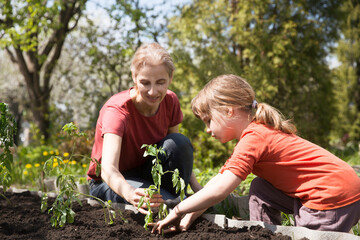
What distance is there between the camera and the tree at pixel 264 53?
5340mm

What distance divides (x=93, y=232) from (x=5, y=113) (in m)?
0.83

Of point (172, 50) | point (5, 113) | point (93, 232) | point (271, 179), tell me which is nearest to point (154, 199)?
point (93, 232)

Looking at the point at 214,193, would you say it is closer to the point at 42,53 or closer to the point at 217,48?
the point at 217,48

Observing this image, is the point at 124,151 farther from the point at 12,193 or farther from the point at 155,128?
the point at 12,193

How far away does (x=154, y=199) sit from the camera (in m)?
1.89

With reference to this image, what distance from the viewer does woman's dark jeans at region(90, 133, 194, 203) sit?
2441 mm

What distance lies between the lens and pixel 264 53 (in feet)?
18.5

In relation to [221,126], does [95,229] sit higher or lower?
lower

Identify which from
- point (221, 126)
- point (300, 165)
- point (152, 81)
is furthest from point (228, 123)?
point (152, 81)

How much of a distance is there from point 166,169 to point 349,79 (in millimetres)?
8582

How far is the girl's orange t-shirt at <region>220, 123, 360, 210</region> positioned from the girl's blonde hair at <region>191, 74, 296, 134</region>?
0.05 m

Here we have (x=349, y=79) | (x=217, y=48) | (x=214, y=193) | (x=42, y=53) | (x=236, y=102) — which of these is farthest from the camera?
(x=349, y=79)

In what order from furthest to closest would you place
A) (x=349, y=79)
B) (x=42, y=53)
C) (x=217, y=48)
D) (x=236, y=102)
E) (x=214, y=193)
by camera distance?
(x=349, y=79) < (x=42, y=53) < (x=217, y=48) < (x=236, y=102) < (x=214, y=193)

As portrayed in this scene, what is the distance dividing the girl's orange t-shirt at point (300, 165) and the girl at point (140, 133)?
66 centimetres
